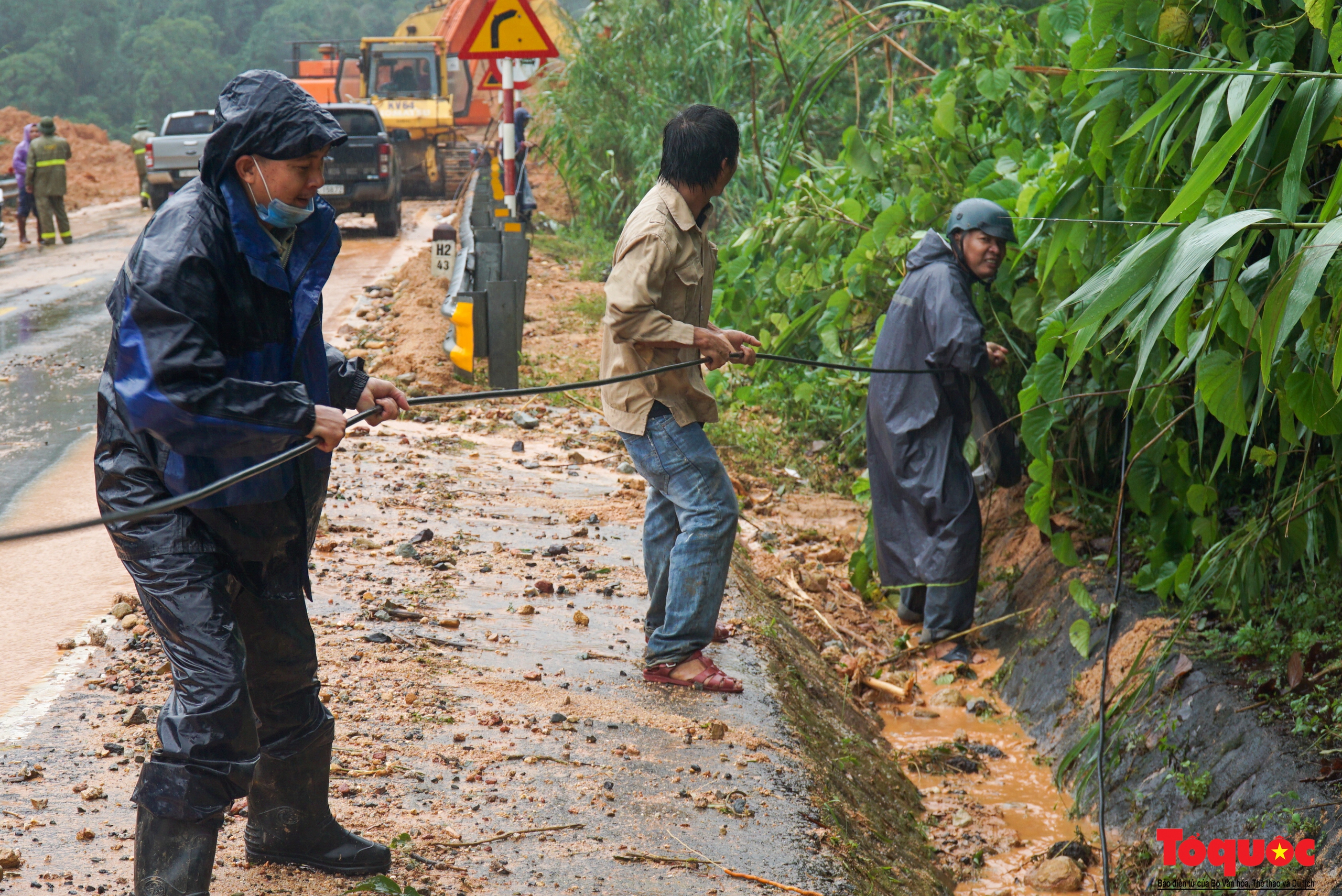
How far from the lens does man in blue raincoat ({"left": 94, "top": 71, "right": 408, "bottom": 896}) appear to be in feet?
7.75

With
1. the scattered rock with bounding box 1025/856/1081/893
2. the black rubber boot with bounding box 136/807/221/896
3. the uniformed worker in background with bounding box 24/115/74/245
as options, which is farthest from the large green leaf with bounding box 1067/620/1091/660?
the uniformed worker in background with bounding box 24/115/74/245

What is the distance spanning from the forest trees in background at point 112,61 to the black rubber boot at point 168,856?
4458 cm

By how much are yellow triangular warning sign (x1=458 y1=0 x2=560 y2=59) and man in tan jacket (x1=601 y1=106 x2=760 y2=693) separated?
17.2 feet

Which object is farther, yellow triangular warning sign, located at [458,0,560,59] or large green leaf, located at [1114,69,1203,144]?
yellow triangular warning sign, located at [458,0,560,59]

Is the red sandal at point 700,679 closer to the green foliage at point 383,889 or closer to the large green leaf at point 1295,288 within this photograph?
the green foliage at point 383,889

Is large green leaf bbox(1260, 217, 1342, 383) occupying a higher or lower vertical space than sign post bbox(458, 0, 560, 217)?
lower

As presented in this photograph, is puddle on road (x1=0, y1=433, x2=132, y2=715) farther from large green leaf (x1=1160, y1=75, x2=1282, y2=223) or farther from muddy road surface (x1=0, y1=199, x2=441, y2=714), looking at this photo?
large green leaf (x1=1160, y1=75, x2=1282, y2=223)

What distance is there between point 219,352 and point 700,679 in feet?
7.62

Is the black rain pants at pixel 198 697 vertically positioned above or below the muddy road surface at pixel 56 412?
above

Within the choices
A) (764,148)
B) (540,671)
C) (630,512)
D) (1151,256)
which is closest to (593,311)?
(764,148)

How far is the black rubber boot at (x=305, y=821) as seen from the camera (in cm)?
283

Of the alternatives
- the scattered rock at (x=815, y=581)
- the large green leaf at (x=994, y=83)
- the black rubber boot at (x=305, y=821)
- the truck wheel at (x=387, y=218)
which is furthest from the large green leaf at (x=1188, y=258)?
the truck wheel at (x=387, y=218)

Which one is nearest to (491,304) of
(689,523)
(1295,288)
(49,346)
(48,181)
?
(689,523)

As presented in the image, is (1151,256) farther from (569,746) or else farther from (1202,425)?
(569,746)
